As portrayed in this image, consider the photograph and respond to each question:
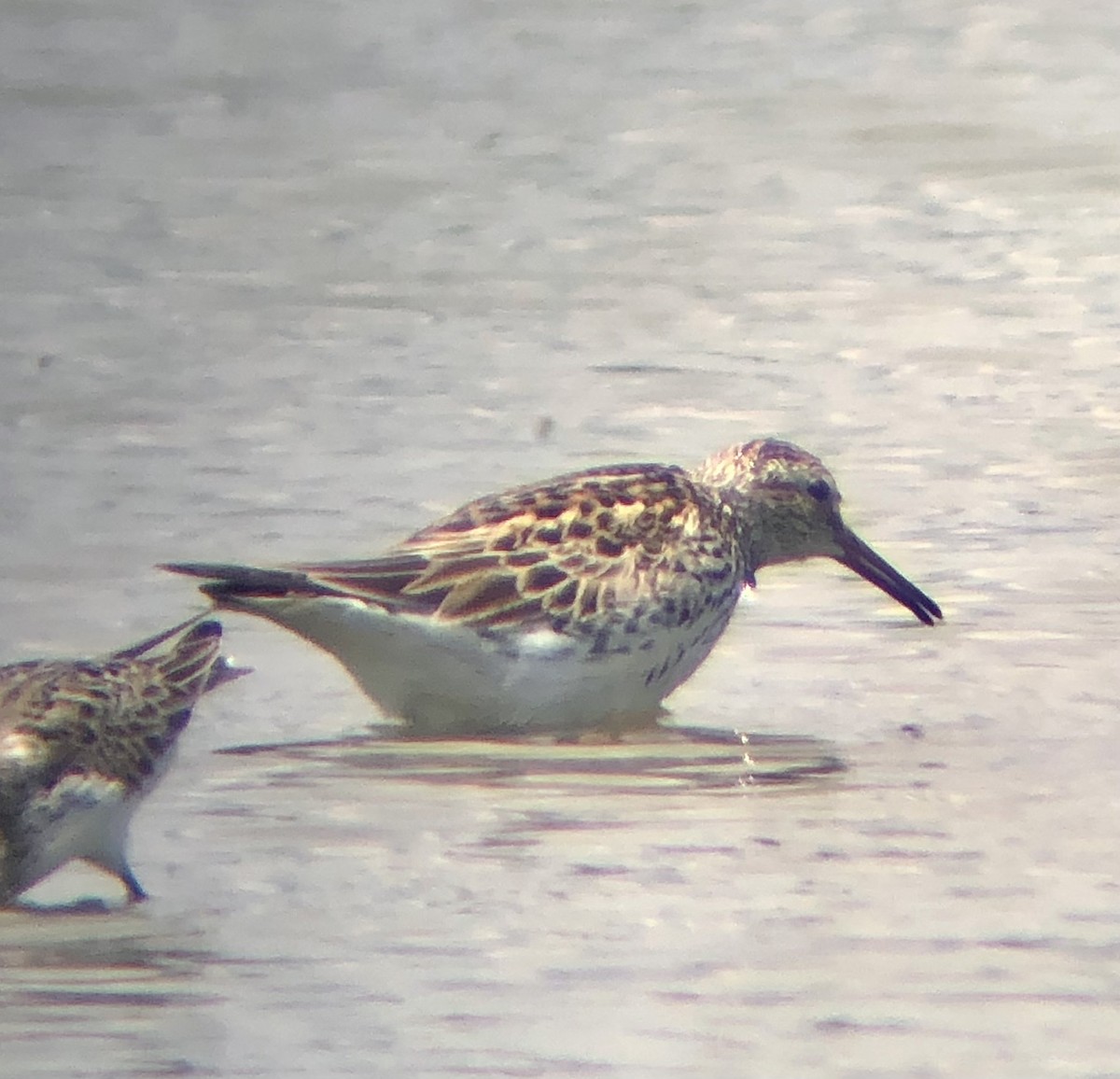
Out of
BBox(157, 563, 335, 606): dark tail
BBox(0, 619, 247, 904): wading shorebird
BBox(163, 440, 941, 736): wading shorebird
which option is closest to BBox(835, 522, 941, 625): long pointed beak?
BBox(163, 440, 941, 736): wading shorebird

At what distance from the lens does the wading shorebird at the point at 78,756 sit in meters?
7.04

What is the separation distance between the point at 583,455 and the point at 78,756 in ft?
13.3

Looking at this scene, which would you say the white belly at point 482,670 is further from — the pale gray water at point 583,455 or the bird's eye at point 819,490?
the bird's eye at point 819,490

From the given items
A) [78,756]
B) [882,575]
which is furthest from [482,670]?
[78,756]

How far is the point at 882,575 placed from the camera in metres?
9.36

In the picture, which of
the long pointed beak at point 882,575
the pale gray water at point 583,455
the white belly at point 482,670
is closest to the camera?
the pale gray water at point 583,455

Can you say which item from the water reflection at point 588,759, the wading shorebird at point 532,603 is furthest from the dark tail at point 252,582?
the water reflection at point 588,759

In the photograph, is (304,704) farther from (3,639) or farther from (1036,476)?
(1036,476)

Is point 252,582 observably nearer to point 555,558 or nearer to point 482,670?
point 482,670

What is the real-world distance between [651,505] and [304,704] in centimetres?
105

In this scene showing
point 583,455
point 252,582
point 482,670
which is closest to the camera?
point 252,582

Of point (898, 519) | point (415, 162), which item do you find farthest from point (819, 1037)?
point (415, 162)

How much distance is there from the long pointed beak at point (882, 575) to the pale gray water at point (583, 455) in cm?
11

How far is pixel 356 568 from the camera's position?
8477mm
